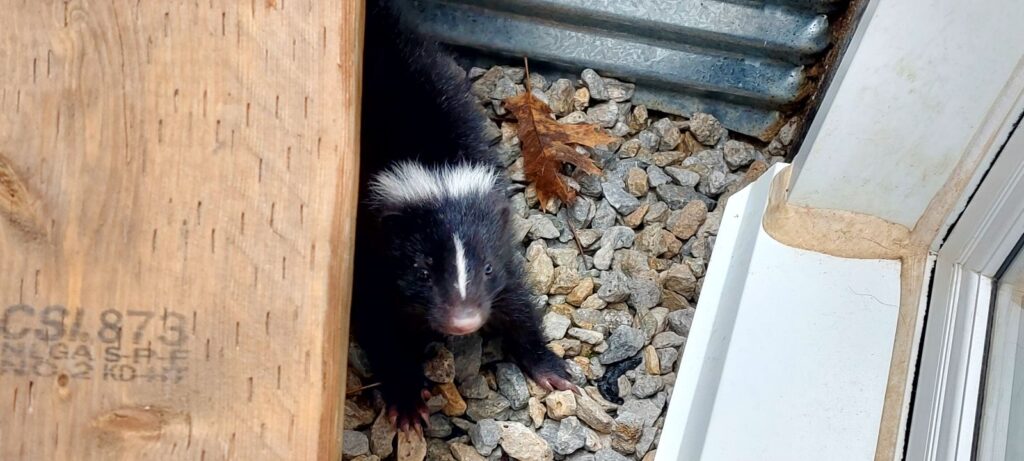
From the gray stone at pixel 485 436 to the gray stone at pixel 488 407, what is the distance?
39 millimetres

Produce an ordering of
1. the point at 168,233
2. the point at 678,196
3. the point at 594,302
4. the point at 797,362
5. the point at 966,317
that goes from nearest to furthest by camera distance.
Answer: the point at 168,233, the point at 966,317, the point at 797,362, the point at 594,302, the point at 678,196

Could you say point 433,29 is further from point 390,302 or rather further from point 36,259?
point 36,259

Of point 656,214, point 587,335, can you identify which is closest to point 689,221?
point 656,214

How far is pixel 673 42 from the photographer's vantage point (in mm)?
3316

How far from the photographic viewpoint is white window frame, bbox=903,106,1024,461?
6.35 ft

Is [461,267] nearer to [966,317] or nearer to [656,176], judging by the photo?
[656,176]

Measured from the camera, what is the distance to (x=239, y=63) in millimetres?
1638

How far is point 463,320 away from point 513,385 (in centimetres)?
34

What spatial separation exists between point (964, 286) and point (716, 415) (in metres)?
0.62

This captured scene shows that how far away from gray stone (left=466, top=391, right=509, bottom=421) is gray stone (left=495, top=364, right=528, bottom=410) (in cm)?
2

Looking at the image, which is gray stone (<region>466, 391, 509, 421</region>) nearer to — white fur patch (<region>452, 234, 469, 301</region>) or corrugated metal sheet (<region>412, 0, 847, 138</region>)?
white fur patch (<region>452, 234, 469, 301</region>)

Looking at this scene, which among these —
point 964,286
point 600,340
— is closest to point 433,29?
point 600,340

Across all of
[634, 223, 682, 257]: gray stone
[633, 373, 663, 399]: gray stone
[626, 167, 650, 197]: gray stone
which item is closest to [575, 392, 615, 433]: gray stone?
[633, 373, 663, 399]: gray stone

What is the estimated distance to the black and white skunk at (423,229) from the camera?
2.85 metres
